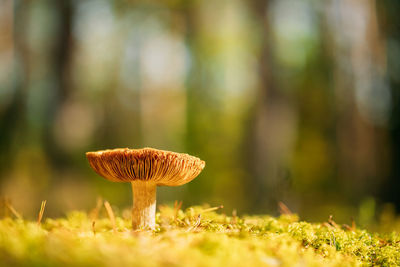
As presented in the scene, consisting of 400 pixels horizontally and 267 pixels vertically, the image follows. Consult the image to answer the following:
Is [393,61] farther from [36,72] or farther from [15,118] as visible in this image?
[36,72]

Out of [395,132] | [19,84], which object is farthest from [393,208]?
[19,84]

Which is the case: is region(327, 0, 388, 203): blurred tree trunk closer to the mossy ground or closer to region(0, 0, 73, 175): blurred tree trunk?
the mossy ground

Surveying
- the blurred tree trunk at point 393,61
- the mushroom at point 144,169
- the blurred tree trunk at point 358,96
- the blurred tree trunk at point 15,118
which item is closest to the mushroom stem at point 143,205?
the mushroom at point 144,169

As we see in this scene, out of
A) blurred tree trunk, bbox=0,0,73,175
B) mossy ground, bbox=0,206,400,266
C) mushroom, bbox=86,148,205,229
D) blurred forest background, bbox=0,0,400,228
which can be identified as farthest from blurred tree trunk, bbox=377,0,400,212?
blurred tree trunk, bbox=0,0,73,175

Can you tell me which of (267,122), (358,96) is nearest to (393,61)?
(358,96)

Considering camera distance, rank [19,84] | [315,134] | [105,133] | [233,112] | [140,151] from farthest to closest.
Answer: [233,112], [105,133], [315,134], [19,84], [140,151]

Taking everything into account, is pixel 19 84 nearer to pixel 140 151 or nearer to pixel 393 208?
pixel 140 151
